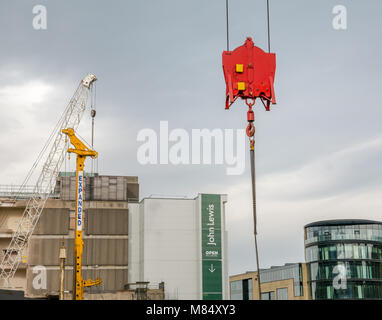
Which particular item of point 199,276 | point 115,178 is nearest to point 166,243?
point 199,276

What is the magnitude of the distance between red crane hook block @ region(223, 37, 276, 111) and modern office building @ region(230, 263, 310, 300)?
417 ft

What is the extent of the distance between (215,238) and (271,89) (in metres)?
105

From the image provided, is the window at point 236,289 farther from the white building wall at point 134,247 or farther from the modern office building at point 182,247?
the white building wall at point 134,247

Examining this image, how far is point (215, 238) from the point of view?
4924 inches

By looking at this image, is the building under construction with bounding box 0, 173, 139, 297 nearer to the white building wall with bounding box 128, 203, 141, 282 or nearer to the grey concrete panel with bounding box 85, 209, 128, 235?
the grey concrete panel with bounding box 85, 209, 128, 235

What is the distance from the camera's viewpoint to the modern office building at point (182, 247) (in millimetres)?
121500

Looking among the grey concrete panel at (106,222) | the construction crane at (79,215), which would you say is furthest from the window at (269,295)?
the construction crane at (79,215)

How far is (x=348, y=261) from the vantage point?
138m

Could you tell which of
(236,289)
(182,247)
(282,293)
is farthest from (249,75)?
(236,289)

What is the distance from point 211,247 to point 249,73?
344ft

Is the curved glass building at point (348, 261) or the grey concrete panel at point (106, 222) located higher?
the grey concrete panel at point (106, 222)

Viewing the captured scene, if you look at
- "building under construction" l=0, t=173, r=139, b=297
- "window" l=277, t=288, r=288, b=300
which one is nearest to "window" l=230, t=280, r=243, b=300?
"window" l=277, t=288, r=288, b=300

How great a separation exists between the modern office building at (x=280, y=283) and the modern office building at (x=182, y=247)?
29521 millimetres

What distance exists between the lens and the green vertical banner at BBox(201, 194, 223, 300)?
12181cm
